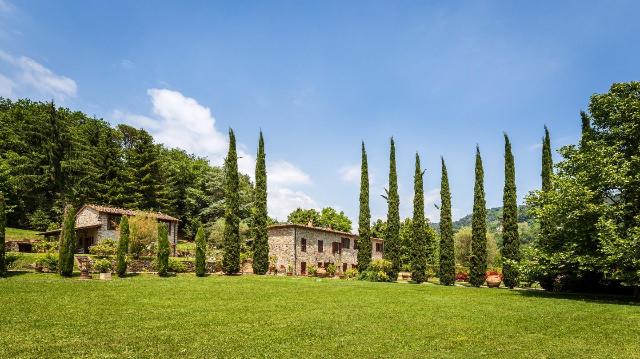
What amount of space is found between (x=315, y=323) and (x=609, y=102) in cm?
2176

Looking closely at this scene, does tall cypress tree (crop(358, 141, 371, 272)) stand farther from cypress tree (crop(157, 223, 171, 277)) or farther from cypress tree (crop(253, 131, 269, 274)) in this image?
cypress tree (crop(157, 223, 171, 277))

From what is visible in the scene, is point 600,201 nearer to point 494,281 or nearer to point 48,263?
point 494,281

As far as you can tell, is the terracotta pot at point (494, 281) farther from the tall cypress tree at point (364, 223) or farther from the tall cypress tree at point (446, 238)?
the tall cypress tree at point (364, 223)

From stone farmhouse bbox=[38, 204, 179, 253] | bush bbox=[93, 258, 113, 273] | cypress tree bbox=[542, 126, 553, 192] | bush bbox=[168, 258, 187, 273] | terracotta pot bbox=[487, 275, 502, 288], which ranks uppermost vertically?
cypress tree bbox=[542, 126, 553, 192]

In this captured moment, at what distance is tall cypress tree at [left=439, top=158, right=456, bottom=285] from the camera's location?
3756 cm

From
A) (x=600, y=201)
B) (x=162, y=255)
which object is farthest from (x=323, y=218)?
(x=600, y=201)

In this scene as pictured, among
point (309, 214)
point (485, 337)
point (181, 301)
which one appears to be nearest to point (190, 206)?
point (309, 214)

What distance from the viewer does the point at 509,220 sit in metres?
Result: 36.7

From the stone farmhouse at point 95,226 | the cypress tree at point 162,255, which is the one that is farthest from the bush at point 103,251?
the cypress tree at point 162,255

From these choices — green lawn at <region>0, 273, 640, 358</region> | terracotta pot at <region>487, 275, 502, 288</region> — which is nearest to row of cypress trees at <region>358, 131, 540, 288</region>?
terracotta pot at <region>487, 275, 502, 288</region>

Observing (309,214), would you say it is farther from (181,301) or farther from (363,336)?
(363,336)

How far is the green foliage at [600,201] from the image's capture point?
2023cm

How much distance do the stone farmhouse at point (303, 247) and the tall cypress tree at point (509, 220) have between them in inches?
707

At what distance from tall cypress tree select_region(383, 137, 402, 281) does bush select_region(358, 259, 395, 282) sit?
3.07ft
